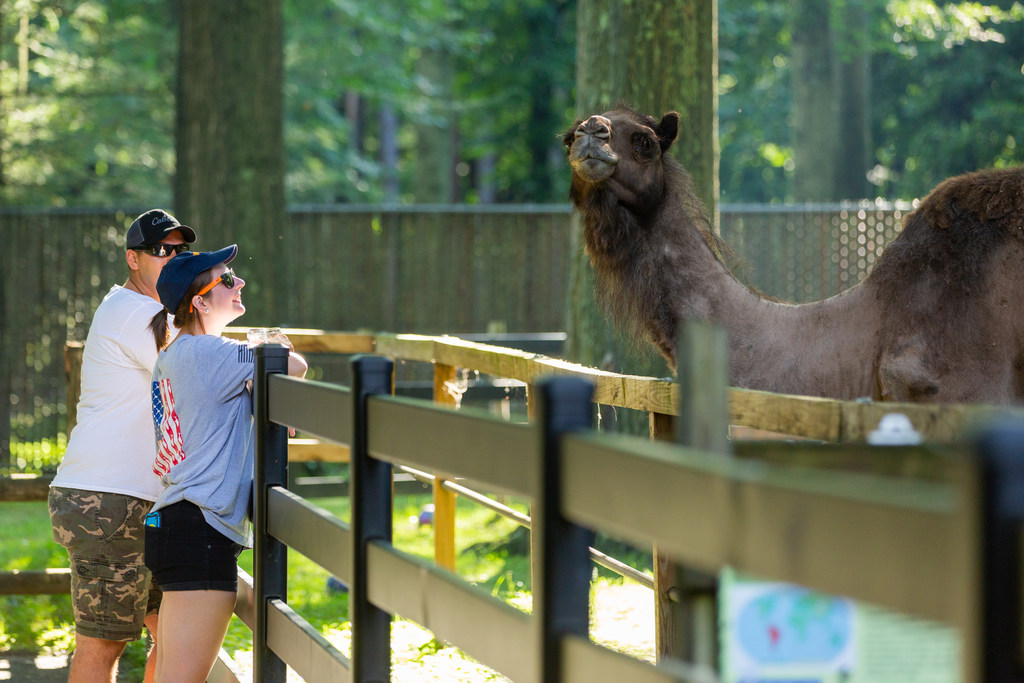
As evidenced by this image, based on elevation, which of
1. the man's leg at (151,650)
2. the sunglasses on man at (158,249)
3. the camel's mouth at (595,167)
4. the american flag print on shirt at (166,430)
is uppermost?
the camel's mouth at (595,167)

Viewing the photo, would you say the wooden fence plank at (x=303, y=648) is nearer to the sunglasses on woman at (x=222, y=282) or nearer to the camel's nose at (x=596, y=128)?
the sunglasses on woman at (x=222, y=282)

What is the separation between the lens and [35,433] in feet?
39.7

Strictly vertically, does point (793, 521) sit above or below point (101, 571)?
above

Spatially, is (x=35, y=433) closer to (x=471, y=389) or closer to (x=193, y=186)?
(x=193, y=186)

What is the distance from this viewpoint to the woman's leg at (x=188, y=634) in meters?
3.47

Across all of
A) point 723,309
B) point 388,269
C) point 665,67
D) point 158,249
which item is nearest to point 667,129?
point 723,309

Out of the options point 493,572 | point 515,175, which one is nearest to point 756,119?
point 515,175

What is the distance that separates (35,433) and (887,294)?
986 centimetres

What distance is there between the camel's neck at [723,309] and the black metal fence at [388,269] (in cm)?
748

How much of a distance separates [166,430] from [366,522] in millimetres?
1167

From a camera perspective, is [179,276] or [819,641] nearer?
[819,641]

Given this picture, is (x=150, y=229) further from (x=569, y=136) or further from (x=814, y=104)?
(x=814, y=104)

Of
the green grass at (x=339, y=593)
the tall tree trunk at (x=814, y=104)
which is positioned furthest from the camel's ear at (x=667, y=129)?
the tall tree trunk at (x=814, y=104)

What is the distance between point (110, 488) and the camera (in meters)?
4.09
